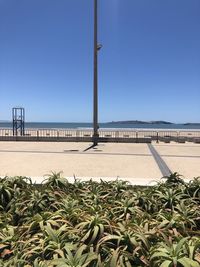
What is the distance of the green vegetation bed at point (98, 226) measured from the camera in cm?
252

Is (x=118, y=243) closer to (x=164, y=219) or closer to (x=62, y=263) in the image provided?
(x=62, y=263)

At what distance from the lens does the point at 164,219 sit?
3.53m

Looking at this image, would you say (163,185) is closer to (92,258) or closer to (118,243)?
(118,243)

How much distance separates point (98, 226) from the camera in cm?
308

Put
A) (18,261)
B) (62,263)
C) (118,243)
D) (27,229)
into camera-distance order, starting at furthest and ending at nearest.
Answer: (27,229) → (118,243) → (18,261) → (62,263)

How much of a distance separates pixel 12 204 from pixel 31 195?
304 mm

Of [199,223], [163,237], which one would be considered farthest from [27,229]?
[199,223]

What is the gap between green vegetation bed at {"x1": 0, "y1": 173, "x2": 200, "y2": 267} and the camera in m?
2.52

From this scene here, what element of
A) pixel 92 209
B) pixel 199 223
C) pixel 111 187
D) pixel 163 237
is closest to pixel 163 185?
pixel 111 187

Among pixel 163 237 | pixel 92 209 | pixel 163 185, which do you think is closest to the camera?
pixel 163 237

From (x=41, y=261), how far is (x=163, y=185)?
9.57 ft

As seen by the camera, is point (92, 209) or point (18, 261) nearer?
point (18, 261)

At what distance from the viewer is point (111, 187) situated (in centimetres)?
518

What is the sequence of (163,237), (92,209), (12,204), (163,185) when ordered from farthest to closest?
(163,185) → (12,204) → (92,209) → (163,237)
